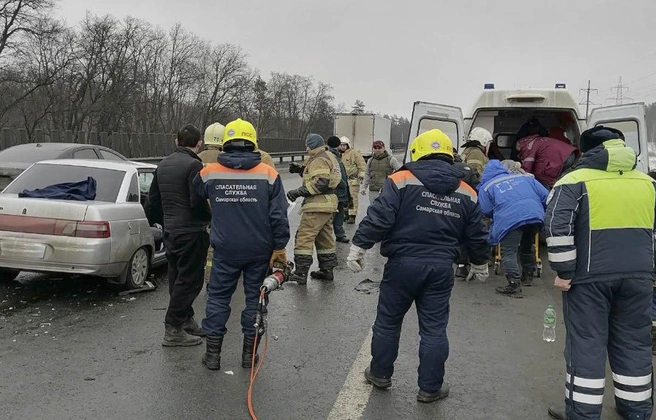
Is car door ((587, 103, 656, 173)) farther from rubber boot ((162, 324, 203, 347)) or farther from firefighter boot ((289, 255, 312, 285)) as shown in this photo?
rubber boot ((162, 324, 203, 347))

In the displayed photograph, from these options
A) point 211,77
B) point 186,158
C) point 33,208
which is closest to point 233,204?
point 186,158

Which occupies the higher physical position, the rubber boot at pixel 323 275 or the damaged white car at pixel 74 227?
the damaged white car at pixel 74 227

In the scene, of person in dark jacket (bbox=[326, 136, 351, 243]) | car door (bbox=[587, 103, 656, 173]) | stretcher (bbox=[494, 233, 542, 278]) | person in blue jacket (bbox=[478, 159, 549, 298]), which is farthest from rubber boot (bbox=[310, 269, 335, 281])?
car door (bbox=[587, 103, 656, 173])

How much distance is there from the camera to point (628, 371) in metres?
3.61

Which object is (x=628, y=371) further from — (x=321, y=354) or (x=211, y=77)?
(x=211, y=77)

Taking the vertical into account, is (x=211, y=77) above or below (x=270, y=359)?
above

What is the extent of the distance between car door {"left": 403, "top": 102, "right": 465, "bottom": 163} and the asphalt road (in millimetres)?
3705

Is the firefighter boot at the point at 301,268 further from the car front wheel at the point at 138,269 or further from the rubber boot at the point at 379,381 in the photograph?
the rubber boot at the point at 379,381

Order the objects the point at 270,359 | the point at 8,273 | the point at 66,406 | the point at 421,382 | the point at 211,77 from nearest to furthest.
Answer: the point at 66,406
the point at 421,382
the point at 270,359
the point at 8,273
the point at 211,77

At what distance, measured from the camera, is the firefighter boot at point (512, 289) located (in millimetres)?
7015

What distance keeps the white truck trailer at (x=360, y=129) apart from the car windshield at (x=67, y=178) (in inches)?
992

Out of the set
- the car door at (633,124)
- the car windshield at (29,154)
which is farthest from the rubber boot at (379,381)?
the car windshield at (29,154)

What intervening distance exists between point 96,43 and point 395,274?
2061 inches

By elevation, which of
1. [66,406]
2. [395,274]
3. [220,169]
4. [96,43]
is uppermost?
[96,43]
